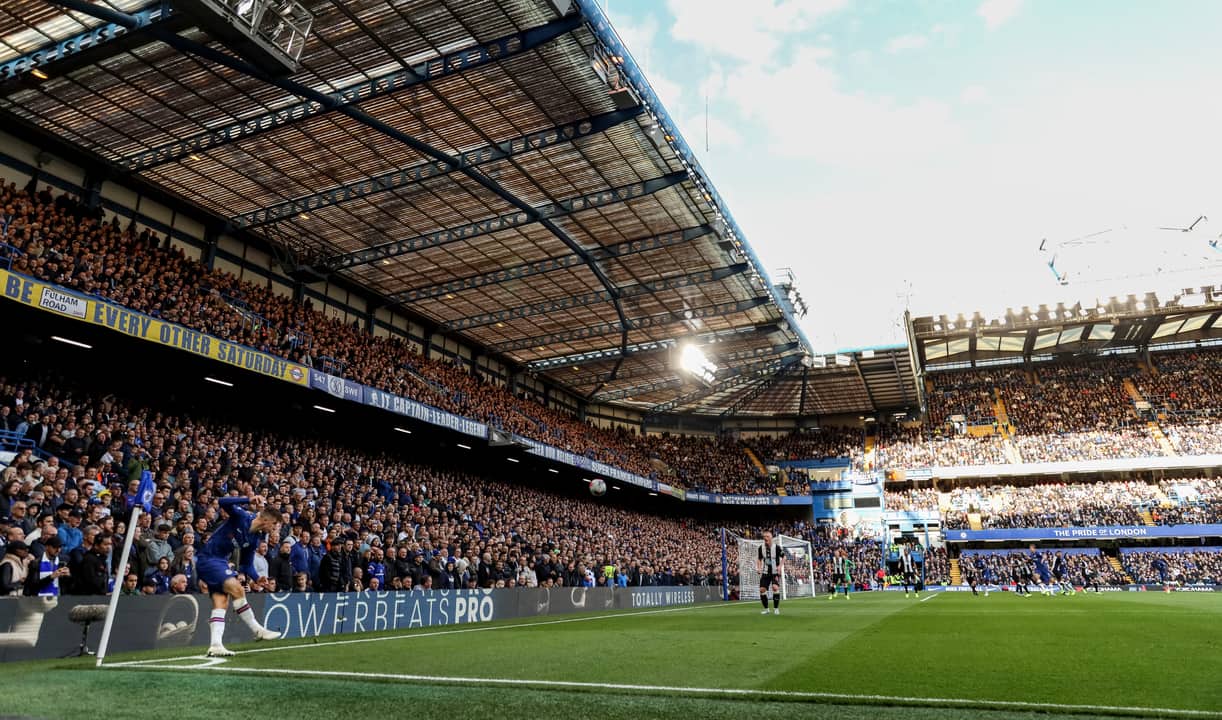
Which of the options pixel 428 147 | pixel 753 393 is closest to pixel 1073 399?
pixel 753 393

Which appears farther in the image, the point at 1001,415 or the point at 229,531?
the point at 1001,415

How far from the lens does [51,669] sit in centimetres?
788

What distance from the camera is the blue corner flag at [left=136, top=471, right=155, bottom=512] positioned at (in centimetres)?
1414

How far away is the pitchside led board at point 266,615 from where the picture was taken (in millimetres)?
9078

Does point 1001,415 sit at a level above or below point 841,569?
above

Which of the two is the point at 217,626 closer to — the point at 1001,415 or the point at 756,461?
the point at 756,461

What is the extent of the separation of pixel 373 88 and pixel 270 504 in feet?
33.4

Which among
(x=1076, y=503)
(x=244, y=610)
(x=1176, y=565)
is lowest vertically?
(x=244, y=610)

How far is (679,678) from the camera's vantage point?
6.63 metres

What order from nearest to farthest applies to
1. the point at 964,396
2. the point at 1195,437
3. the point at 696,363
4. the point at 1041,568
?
the point at 696,363 → the point at 1041,568 → the point at 1195,437 → the point at 964,396

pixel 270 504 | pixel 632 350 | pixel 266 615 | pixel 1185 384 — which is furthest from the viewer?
pixel 1185 384

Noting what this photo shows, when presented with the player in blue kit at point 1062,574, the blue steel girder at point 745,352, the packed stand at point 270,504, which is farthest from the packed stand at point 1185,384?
the packed stand at point 270,504

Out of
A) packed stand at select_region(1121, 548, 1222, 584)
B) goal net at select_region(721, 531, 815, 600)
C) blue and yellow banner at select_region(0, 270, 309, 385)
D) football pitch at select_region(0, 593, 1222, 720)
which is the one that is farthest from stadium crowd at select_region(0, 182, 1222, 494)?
football pitch at select_region(0, 593, 1222, 720)

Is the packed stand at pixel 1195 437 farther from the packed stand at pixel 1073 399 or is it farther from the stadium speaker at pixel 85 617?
the stadium speaker at pixel 85 617
